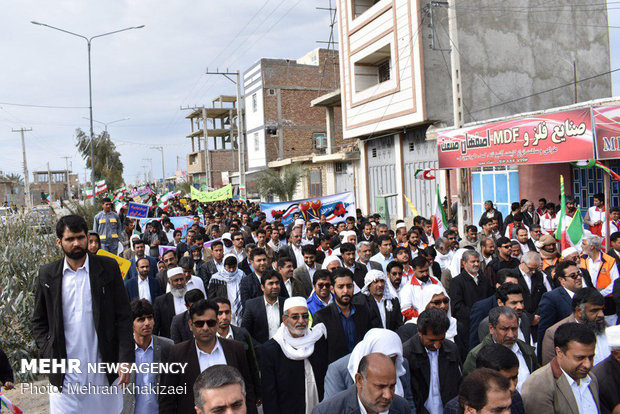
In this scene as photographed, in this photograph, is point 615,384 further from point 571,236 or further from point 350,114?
point 350,114

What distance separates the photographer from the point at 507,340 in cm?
391

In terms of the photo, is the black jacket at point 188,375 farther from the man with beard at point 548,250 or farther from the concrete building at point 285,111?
the concrete building at point 285,111

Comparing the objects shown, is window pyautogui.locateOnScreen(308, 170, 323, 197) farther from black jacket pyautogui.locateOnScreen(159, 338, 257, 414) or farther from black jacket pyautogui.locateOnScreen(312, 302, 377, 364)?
black jacket pyautogui.locateOnScreen(159, 338, 257, 414)

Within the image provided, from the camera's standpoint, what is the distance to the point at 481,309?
17.1ft

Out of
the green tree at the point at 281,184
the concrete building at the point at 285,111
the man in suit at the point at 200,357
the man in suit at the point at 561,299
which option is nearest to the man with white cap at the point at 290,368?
the man in suit at the point at 200,357

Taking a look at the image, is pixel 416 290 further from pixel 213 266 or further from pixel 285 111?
pixel 285 111

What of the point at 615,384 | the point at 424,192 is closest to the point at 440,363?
the point at 615,384

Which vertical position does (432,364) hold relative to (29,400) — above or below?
above

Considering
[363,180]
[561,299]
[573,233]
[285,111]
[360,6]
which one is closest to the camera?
[561,299]

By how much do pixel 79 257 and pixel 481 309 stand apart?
11.8 ft

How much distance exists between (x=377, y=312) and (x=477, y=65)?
15.5m

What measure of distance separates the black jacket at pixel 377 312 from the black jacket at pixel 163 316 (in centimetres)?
207

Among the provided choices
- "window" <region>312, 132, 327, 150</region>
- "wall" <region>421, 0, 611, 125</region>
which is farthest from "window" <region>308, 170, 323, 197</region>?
"wall" <region>421, 0, 611, 125</region>

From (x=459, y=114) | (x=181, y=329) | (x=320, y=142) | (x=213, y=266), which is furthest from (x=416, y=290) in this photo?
(x=320, y=142)
